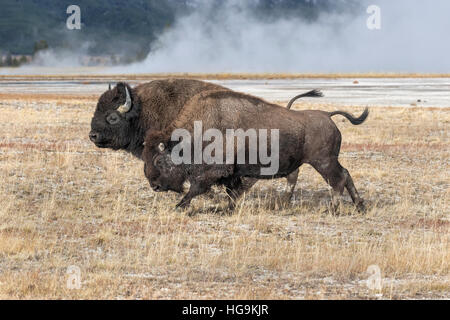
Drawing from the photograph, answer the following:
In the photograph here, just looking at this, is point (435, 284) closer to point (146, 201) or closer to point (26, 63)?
point (146, 201)

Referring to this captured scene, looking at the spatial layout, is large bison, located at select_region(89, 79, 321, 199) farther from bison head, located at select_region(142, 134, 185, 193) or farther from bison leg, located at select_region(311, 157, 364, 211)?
bison leg, located at select_region(311, 157, 364, 211)

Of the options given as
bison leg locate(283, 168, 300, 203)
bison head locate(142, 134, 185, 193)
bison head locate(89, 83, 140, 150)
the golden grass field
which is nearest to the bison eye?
bison head locate(89, 83, 140, 150)

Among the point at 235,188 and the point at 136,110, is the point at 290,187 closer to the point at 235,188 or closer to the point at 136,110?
the point at 235,188

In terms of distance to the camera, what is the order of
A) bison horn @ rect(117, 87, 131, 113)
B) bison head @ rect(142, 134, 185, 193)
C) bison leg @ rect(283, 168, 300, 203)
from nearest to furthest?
1. bison head @ rect(142, 134, 185, 193)
2. bison horn @ rect(117, 87, 131, 113)
3. bison leg @ rect(283, 168, 300, 203)

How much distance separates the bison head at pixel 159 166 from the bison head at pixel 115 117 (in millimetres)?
676

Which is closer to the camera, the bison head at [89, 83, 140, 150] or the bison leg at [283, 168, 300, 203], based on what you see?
the bison head at [89, 83, 140, 150]

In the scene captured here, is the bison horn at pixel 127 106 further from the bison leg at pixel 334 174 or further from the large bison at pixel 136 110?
the bison leg at pixel 334 174

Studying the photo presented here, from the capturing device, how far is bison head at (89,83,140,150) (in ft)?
38.5

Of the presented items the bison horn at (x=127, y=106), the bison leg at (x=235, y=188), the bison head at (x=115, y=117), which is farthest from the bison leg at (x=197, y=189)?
the bison horn at (x=127, y=106)

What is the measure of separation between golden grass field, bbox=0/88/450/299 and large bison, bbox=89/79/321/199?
47.5 inches

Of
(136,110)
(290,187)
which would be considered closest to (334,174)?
(290,187)

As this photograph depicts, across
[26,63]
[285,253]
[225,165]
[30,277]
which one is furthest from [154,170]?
[26,63]

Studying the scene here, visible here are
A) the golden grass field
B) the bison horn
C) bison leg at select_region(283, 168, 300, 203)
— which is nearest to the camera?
the golden grass field

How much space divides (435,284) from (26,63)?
7792 inches
